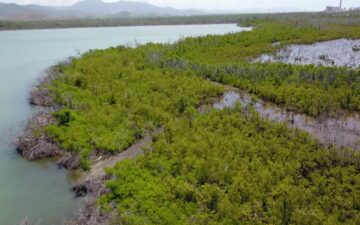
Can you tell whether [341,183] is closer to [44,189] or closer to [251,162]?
[251,162]

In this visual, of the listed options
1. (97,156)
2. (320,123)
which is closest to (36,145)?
(97,156)

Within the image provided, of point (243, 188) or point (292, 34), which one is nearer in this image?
point (243, 188)

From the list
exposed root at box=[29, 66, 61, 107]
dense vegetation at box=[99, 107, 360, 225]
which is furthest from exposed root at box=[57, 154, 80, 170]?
exposed root at box=[29, 66, 61, 107]

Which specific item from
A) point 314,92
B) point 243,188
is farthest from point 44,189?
point 314,92

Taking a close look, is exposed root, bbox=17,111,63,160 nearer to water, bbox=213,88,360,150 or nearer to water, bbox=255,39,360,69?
water, bbox=213,88,360,150

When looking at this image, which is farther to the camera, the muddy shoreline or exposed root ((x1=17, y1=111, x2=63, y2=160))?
exposed root ((x1=17, y1=111, x2=63, y2=160))

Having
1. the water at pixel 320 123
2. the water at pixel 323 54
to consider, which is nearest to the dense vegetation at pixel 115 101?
the water at pixel 320 123
